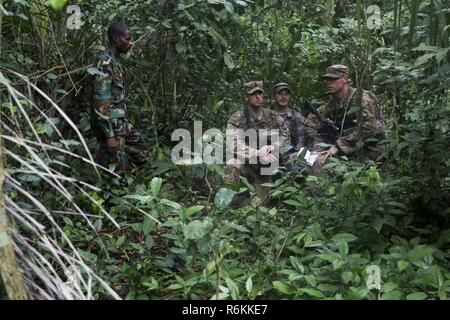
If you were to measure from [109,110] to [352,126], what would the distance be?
215 cm

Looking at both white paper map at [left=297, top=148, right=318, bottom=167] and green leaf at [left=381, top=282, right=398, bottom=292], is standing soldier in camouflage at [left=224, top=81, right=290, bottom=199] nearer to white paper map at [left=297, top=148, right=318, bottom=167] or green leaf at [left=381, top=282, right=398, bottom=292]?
white paper map at [left=297, top=148, right=318, bottom=167]

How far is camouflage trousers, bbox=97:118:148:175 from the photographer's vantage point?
4.86m

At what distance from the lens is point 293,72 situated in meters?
7.09

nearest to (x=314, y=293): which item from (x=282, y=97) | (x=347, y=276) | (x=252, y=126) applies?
(x=347, y=276)

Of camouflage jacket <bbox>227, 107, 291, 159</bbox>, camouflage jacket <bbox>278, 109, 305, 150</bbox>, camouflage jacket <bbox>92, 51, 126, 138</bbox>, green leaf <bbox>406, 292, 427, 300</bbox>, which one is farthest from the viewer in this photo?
camouflage jacket <bbox>278, 109, 305, 150</bbox>

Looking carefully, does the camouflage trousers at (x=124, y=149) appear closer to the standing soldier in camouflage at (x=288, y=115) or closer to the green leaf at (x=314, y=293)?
the standing soldier in camouflage at (x=288, y=115)

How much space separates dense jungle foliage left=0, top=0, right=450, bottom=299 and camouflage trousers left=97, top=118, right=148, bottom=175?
162mm

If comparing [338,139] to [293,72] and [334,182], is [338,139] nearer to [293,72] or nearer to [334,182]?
[334,182]

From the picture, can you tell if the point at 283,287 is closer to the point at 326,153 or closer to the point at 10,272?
the point at 10,272

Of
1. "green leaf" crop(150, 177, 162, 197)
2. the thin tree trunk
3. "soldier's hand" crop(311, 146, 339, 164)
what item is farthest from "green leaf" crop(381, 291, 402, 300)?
"soldier's hand" crop(311, 146, 339, 164)

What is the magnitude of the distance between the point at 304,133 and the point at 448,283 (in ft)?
10.2

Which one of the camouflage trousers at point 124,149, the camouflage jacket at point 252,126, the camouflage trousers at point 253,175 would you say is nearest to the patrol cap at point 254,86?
the camouflage jacket at point 252,126

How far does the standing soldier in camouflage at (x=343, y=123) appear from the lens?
4906mm
